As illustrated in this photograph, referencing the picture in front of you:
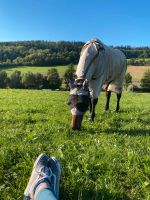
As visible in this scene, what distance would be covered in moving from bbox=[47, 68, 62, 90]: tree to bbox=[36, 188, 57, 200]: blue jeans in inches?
3322

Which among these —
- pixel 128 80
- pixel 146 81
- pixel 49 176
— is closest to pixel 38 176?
pixel 49 176

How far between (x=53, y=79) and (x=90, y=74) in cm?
7949

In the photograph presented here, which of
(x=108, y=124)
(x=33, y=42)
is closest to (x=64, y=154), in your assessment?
(x=108, y=124)

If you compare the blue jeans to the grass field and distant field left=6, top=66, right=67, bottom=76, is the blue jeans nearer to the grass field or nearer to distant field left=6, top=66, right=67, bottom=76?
the grass field

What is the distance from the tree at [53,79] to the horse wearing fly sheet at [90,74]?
73.7m

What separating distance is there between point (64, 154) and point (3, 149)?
1.27 m

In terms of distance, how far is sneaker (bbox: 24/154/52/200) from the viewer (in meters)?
3.88

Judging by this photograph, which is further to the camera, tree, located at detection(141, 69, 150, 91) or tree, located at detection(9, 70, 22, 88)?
tree, located at detection(9, 70, 22, 88)

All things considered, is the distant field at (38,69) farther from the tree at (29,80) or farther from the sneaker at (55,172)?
the sneaker at (55,172)

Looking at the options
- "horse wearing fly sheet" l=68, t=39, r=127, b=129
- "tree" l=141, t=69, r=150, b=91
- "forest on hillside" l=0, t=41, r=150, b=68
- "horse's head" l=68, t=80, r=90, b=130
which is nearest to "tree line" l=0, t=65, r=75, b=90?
"forest on hillside" l=0, t=41, r=150, b=68

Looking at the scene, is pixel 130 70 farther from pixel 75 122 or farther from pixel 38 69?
pixel 75 122

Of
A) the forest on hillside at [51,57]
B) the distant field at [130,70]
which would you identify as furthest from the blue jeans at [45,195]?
the forest on hillside at [51,57]

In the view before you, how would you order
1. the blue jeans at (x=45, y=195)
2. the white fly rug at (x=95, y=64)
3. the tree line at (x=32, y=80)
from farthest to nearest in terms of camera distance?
1. the tree line at (x=32, y=80)
2. the white fly rug at (x=95, y=64)
3. the blue jeans at (x=45, y=195)

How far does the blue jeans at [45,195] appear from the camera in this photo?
3.35m
